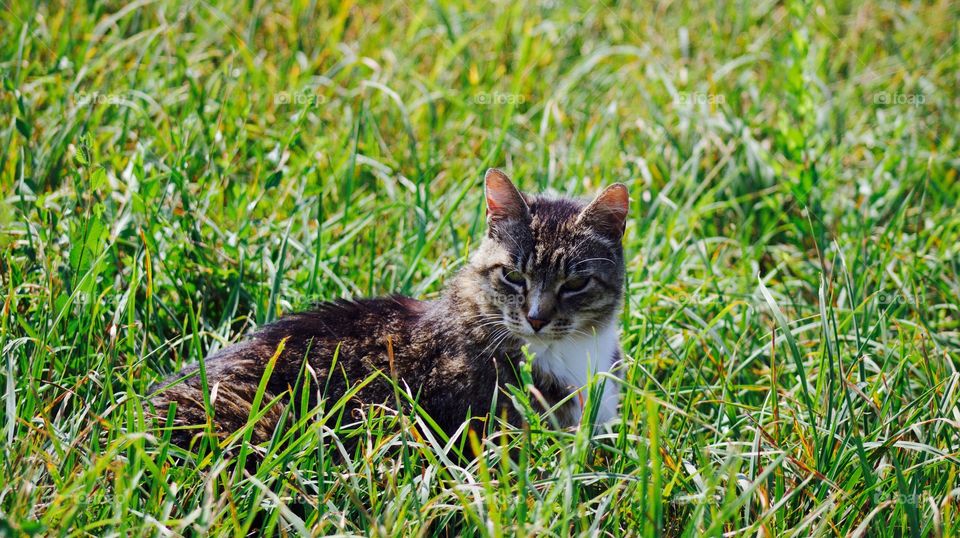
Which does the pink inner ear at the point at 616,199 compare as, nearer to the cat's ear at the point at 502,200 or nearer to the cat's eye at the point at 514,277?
the cat's ear at the point at 502,200


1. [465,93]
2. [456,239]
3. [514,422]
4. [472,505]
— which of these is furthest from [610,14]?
[472,505]

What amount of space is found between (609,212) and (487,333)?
667 mm

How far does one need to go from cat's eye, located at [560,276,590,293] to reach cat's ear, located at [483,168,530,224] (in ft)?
1.02

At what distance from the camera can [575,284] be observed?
11.8ft

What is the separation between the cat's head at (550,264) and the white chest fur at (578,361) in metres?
0.04

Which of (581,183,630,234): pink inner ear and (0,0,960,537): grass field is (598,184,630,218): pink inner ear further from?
(0,0,960,537): grass field

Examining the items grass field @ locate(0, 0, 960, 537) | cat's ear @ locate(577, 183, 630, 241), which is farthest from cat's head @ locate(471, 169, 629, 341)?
grass field @ locate(0, 0, 960, 537)

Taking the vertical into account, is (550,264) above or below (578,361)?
above

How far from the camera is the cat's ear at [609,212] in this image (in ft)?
11.8

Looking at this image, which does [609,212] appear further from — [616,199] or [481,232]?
[481,232]

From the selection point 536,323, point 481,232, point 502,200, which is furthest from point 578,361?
point 481,232

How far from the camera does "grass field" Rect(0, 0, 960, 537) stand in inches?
113

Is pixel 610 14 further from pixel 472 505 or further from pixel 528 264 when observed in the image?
pixel 472 505

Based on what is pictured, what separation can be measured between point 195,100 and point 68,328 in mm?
1763
